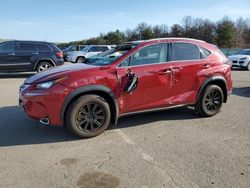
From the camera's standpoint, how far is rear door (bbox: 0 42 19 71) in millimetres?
13984

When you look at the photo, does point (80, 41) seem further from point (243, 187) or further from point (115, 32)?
point (243, 187)

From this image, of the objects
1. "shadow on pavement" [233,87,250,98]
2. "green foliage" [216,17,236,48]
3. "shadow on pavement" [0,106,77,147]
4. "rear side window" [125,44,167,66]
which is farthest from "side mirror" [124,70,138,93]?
"green foliage" [216,17,236,48]

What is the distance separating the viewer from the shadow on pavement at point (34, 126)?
527 cm

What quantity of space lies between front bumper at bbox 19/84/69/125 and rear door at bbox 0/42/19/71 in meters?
9.64

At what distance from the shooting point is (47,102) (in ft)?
16.5

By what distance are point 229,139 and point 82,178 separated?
275cm

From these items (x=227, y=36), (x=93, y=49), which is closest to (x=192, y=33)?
(x=227, y=36)

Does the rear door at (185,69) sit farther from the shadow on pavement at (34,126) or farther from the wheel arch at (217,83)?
the shadow on pavement at (34,126)

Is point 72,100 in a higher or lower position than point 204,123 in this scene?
higher

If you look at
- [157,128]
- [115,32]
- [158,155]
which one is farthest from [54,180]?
[115,32]

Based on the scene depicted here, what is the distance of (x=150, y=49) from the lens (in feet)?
19.5

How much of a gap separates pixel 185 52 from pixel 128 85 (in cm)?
162

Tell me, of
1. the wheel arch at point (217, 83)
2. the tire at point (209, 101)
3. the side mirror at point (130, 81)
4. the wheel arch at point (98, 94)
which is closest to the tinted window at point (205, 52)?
the wheel arch at point (217, 83)

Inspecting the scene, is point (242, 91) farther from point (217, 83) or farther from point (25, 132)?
point (25, 132)
